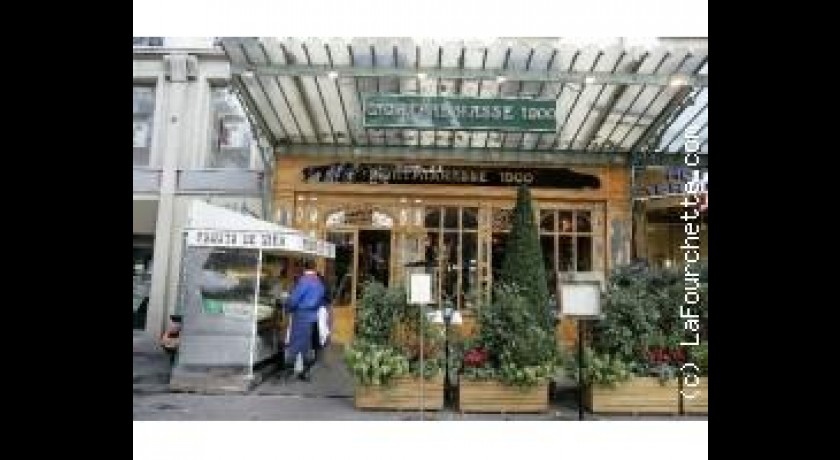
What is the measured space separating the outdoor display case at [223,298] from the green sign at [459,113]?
5.88 feet

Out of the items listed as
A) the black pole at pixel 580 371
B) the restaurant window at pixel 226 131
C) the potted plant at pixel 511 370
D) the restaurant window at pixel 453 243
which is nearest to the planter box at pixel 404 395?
the potted plant at pixel 511 370

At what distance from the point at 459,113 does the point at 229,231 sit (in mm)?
3062

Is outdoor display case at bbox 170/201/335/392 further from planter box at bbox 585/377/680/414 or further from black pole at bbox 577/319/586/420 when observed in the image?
planter box at bbox 585/377/680/414

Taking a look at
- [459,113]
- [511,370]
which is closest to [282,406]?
[511,370]

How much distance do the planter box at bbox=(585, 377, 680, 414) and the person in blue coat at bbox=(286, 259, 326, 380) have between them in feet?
11.6

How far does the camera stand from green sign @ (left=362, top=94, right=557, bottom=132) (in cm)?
902

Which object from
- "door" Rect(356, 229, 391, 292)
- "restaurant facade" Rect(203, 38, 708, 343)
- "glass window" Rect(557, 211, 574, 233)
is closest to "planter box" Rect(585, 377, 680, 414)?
"restaurant facade" Rect(203, 38, 708, 343)

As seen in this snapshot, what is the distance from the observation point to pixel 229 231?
340 inches

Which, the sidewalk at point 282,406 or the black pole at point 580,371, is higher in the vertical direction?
the black pole at point 580,371

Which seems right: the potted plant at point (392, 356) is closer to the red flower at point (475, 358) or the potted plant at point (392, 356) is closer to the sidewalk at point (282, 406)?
the sidewalk at point (282, 406)

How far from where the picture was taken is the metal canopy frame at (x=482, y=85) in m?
8.56
